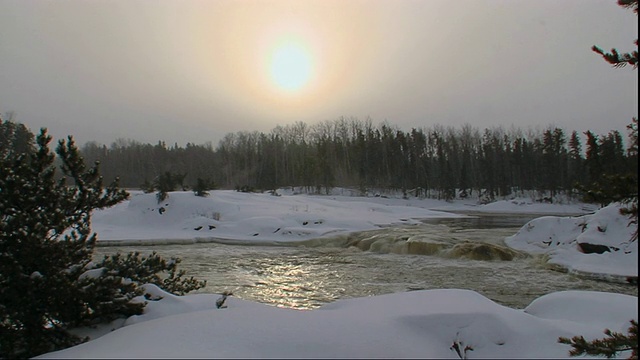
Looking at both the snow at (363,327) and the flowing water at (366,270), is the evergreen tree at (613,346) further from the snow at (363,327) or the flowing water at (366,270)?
the flowing water at (366,270)

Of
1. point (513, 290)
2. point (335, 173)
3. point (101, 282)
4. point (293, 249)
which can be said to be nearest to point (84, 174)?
point (101, 282)

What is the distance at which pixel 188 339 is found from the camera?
362 centimetres

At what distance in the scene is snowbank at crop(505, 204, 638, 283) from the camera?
39.9ft

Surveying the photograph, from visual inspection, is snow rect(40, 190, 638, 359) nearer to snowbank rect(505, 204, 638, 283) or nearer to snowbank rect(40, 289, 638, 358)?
snowbank rect(40, 289, 638, 358)

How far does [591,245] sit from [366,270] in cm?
819

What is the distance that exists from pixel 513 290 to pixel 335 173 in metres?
64.6

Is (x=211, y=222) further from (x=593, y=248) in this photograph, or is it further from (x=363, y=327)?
(x=363, y=327)

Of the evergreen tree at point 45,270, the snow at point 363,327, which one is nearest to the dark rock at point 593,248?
the snow at point 363,327

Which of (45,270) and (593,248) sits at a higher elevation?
(45,270)

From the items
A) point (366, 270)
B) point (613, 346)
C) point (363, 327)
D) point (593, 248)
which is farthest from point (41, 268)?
point (593, 248)

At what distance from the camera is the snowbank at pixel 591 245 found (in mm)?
12166

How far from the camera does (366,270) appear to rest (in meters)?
12.9

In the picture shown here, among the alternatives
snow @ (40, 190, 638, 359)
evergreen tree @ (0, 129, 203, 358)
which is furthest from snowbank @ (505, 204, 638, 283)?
evergreen tree @ (0, 129, 203, 358)

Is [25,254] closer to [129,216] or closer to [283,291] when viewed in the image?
[283,291]
